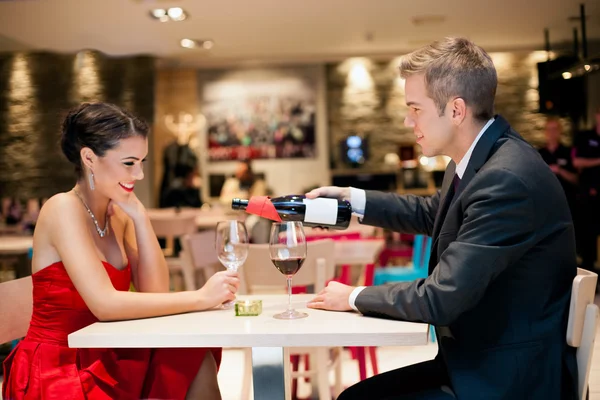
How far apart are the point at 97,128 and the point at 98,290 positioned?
20.2 inches

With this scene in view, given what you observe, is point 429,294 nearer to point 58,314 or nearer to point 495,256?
point 495,256

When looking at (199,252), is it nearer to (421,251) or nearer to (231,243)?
(421,251)

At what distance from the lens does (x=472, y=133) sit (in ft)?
5.88

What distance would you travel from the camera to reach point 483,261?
1.56 m

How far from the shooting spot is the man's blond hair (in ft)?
→ 5.73

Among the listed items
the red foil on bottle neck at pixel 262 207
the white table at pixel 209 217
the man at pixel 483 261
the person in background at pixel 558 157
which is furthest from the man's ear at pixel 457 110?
the person in background at pixel 558 157

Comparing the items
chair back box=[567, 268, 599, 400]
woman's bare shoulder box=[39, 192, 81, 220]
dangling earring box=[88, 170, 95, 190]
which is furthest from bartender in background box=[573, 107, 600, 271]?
woman's bare shoulder box=[39, 192, 81, 220]

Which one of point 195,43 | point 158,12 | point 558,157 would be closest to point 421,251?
point 558,157

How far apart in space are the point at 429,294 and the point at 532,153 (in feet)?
1.44

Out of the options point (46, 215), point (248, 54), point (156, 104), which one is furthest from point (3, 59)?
point (46, 215)

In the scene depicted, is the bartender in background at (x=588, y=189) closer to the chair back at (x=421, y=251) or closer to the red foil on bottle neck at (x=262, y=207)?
the chair back at (x=421, y=251)

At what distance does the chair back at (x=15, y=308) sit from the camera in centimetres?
217

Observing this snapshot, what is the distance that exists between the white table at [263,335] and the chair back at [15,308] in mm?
524

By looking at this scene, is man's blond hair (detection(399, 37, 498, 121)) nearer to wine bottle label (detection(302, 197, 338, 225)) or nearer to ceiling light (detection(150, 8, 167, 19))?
wine bottle label (detection(302, 197, 338, 225))
